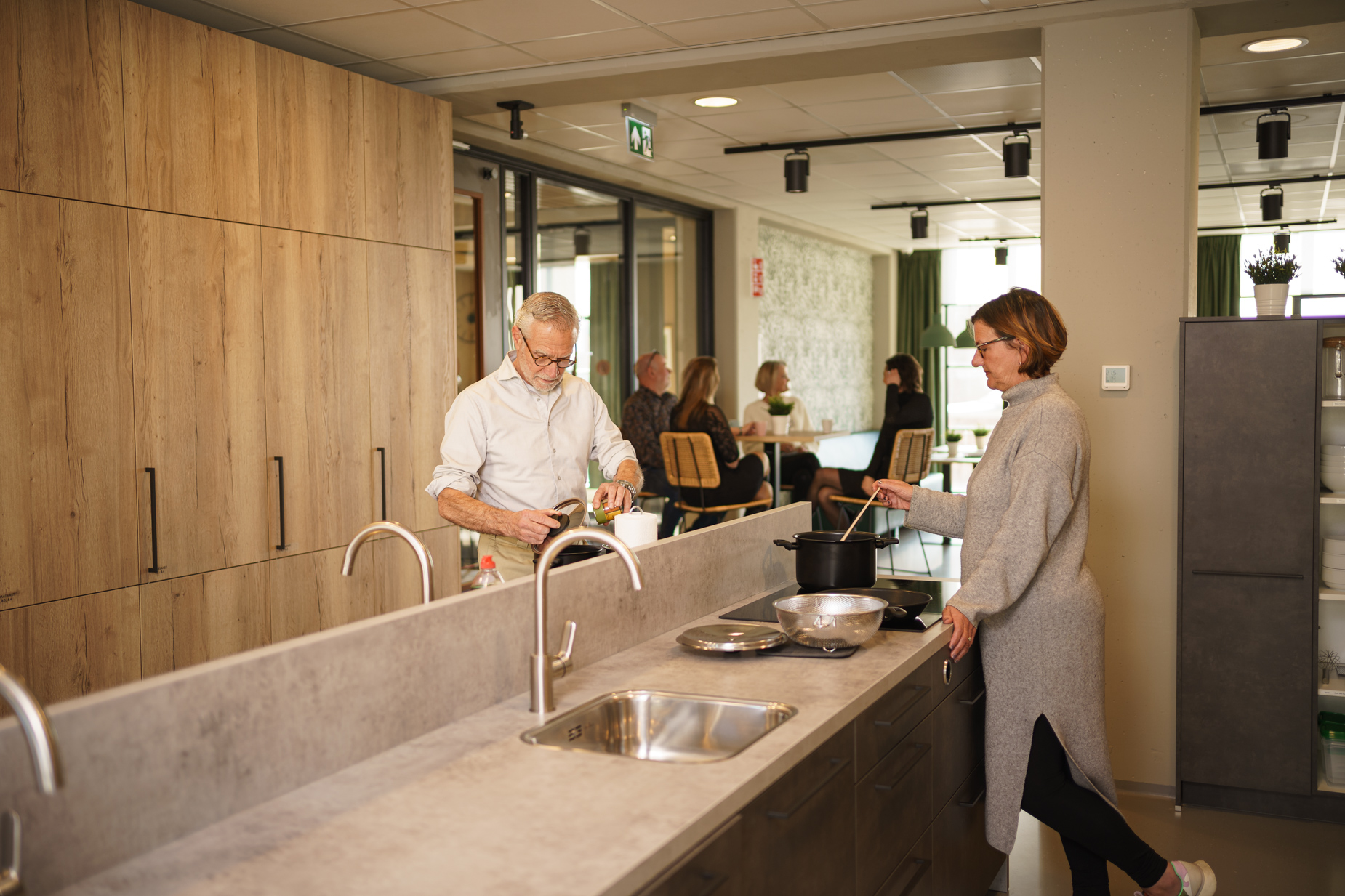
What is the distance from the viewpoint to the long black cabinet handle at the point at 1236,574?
372 cm

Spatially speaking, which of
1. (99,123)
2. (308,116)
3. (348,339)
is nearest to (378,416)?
(348,339)

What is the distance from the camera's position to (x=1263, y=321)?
370cm

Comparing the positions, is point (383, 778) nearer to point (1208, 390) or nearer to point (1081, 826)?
point (1081, 826)

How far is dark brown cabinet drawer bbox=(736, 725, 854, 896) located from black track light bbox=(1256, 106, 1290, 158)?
5.04m

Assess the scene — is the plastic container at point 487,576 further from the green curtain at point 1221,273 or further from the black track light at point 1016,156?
the green curtain at point 1221,273

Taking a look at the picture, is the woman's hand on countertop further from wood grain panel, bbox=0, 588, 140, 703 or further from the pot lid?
wood grain panel, bbox=0, 588, 140, 703

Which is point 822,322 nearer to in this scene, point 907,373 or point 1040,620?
point 907,373

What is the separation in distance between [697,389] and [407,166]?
2.68m

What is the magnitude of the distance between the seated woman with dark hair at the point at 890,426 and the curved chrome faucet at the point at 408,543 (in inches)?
200

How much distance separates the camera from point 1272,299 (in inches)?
153

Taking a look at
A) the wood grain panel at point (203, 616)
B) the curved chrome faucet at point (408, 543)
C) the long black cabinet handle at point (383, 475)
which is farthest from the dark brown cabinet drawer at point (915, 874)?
the long black cabinet handle at point (383, 475)

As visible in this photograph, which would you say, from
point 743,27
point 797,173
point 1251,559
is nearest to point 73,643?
point 743,27

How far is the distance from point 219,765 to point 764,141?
613cm

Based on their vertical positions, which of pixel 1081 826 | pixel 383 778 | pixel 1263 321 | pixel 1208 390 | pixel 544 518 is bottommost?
pixel 1081 826
